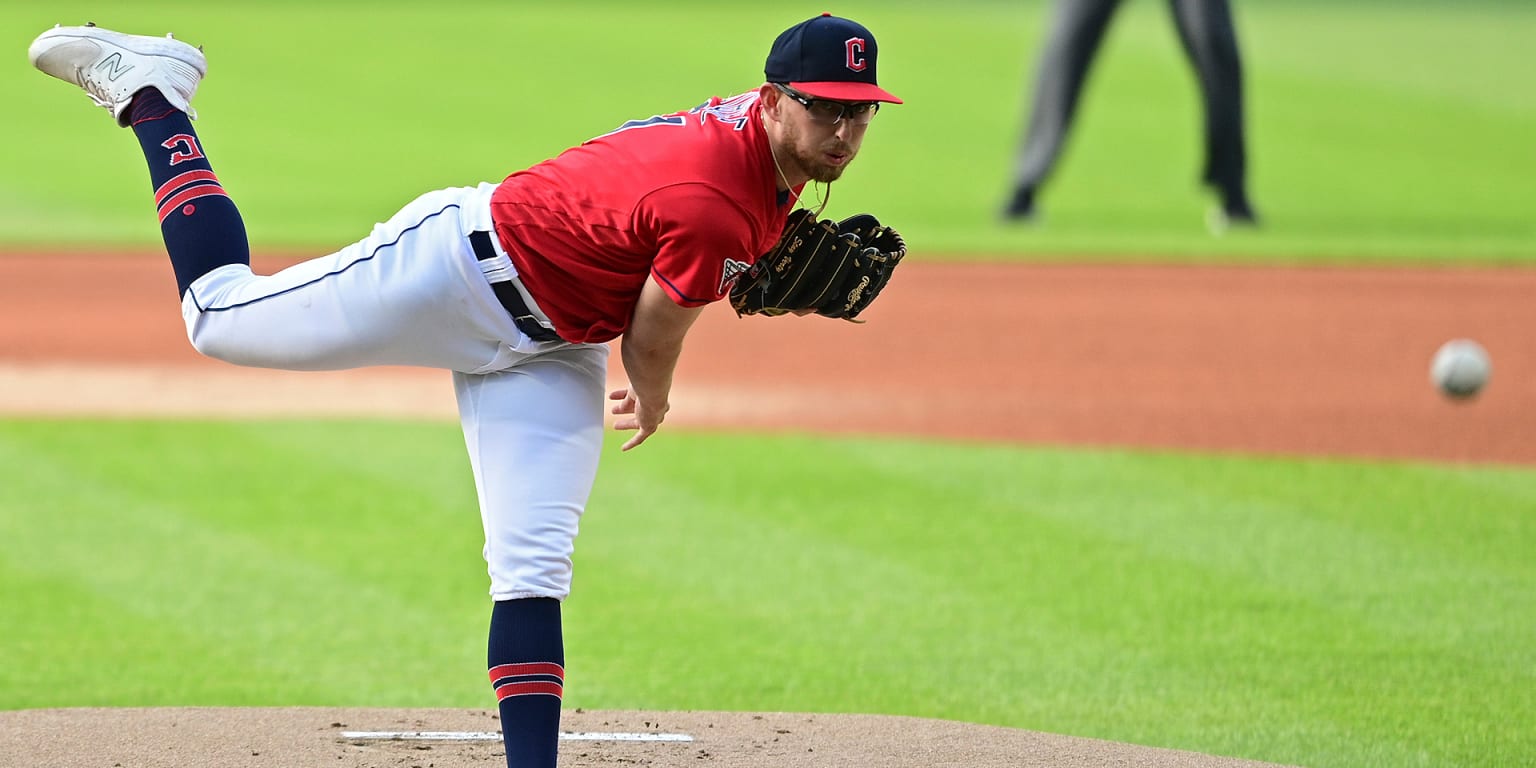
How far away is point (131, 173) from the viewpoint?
19.5 m

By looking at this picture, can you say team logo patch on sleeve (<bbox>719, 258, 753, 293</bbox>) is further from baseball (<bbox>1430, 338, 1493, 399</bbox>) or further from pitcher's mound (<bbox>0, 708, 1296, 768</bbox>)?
baseball (<bbox>1430, 338, 1493, 399</bbox>)

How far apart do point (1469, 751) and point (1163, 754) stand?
0.75 m

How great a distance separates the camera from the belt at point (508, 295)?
12.0ft

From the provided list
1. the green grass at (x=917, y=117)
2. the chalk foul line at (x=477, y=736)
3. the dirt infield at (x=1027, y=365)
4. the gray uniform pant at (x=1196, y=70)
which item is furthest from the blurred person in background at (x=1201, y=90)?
the chalk foul line at (x=477, y=736)

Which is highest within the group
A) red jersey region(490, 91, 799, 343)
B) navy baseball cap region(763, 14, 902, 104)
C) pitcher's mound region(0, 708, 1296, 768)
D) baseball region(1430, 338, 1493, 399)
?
navy baseball cap region(763, 14, 902, 104)

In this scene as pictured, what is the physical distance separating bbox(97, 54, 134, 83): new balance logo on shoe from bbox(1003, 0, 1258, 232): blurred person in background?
1143 centimetres

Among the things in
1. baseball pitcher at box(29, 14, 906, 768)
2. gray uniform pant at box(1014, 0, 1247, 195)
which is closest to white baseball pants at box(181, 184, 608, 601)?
baseball pitcher at box(29, 14, 906, 768)

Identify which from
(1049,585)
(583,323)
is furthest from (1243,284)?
(583,323)

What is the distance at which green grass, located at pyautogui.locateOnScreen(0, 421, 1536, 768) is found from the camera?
16.4 feet

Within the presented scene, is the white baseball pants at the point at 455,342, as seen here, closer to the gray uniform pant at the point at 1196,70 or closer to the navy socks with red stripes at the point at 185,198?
the navy socks with red stripes at the point at 185,198

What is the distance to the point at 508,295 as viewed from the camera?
12.0 ft

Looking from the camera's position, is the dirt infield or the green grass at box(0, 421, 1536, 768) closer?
the green grass at box(0, 421, 1536, 768)

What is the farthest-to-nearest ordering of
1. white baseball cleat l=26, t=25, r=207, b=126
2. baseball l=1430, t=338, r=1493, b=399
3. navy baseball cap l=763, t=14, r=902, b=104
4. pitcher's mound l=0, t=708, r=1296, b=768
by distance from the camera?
baseball l=1430, t=338, r=1493, b=399, pitcher's mound l=0, t=708, r=1296, b=768, white baseball cleat l=26, t=25, r=207, b=126, navy baseball cap l=763, t=14, r=902, b=104

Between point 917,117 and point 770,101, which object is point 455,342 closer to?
point 770,101
